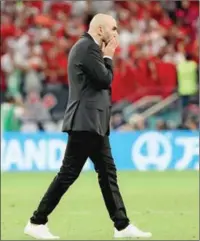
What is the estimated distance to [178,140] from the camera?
17.8 m

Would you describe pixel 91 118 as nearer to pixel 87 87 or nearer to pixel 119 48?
pixel 87 87

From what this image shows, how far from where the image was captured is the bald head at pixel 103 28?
7754 mm

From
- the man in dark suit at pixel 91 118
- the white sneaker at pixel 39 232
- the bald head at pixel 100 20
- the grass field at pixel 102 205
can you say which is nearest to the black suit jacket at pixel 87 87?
the man in dark suit at pixel 91 118

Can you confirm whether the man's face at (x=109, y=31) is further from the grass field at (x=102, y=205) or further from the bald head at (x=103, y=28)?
the grass field at (x=102, y=205)

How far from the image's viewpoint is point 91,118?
775 cm

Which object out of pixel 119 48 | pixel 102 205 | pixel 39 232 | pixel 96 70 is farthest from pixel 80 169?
pixel 119 48

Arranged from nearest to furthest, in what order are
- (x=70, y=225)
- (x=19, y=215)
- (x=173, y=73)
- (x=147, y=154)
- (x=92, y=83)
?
1. (x=92, y=83)
2. (x=70, y=225)
3. (x=19, y=215)
4. (x=147, y=154)
5. (x=173, y=73)

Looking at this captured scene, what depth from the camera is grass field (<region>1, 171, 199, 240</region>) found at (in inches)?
359

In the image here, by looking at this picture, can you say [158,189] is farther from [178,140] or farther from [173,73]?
[173,73]

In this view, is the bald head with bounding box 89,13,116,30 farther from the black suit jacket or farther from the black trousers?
the black trousers

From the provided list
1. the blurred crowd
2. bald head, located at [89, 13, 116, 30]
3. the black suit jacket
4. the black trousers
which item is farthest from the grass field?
the blurred crowd

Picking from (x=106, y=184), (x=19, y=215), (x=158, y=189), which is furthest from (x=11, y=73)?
(x=106, y=184)

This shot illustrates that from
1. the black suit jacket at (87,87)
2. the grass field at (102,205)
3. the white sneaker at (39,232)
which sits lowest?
the grass field at (102,205)

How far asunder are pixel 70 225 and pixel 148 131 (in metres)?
8.28
